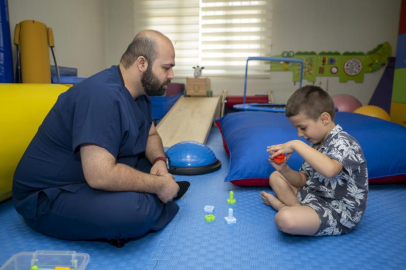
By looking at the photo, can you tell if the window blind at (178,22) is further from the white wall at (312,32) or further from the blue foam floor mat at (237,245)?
the blue foam floor mat at (237,245)

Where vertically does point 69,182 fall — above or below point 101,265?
above

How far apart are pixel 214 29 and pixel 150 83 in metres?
4.11

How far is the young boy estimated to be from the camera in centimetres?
108

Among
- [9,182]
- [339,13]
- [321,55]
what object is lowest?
[9,182]

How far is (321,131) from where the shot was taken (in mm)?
1174

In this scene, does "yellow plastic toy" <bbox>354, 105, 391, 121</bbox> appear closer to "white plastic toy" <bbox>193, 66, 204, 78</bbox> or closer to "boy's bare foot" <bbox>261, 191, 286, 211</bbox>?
"white plastic toy" <bbox>193, 66, 204, 78</bbox>

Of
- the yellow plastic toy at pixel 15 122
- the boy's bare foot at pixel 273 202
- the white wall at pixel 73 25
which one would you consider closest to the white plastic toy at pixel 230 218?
the boy's bare foot at pixel 273 202

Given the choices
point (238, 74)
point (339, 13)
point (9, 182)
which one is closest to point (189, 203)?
point (9, 182)

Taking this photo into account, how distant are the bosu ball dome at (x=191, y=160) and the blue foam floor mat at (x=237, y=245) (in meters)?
0.54

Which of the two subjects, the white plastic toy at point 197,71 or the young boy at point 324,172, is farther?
the white plastic toy at point 197,71

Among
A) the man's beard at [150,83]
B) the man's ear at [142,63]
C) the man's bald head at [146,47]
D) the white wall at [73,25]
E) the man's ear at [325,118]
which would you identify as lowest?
the man's ear at [325,118]

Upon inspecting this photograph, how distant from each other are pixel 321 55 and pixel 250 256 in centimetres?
452

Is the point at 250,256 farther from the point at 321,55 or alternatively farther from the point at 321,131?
the point at 321,55

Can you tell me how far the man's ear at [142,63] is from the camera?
118cm
